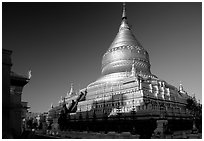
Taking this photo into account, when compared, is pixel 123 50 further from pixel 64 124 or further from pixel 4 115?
pixel 4 115

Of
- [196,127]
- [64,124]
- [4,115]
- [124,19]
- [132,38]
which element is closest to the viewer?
[4,115]

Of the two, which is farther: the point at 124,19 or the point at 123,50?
the point at 124,19

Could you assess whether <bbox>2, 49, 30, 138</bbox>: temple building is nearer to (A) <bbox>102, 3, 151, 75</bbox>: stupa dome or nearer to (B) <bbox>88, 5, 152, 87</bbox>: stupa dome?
(B) <bbox>88, 5, 152, 87</bbox>: stupa dome

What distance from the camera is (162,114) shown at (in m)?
28.8

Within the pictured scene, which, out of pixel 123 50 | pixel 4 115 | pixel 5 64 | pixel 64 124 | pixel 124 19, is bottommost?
pixel 64 124

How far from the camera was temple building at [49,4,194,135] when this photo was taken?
30281mm

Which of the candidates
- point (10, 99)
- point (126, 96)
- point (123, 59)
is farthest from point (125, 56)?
point (10, 99)

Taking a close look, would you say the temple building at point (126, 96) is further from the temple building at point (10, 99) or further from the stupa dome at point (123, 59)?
the temple building at point (10, 99)

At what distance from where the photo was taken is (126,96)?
123 feet

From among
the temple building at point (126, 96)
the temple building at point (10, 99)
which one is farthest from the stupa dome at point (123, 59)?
the temple building at point (10, 99)

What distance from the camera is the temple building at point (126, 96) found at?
30281 mm

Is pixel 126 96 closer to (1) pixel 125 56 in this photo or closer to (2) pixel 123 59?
(2) pixel 123 59

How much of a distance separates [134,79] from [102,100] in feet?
22.9

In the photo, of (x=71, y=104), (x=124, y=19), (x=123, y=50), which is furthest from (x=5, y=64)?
(x=124, y=19)
